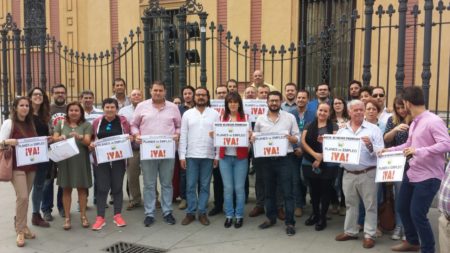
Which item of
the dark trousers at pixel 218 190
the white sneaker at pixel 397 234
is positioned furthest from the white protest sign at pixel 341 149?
the dark trousers at pixel 218 190

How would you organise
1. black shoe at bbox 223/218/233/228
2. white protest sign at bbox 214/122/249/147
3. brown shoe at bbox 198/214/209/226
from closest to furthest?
white protest sign at bbox 214/122/249/147
black shoe at bbox 223/218/233/228
brown shoe at bbox 198/214/209/226

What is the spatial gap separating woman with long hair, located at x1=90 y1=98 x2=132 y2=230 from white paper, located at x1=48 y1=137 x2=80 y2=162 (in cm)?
33

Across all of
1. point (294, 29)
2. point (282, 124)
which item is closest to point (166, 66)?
point (282, 124)

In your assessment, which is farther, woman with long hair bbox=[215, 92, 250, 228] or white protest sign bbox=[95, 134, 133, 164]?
woman with long hair bbox=[215, 92, 250, 228]

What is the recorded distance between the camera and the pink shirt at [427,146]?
15.1 feet

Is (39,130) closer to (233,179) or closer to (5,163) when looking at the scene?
(5,163)

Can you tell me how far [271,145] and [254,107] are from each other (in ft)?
3.92

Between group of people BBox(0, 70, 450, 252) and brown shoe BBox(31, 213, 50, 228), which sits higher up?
group of people BBox(0, 70, 450, 252)

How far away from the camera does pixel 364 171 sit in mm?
5430

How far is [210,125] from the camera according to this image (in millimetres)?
6281

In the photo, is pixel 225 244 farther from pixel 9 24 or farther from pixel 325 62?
pixel 9 24

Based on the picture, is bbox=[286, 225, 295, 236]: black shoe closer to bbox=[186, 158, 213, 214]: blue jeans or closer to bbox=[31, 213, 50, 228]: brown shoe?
bbox=[186, 158, 213, 214]: blue jeans

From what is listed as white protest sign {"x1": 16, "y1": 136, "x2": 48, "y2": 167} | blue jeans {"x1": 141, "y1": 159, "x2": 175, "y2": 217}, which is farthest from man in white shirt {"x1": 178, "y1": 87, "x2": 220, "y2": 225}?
white protest sign {"x1": 16, "y1": 136, "x2": 48, "y2": 167}

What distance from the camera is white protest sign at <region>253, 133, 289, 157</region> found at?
232 inches
